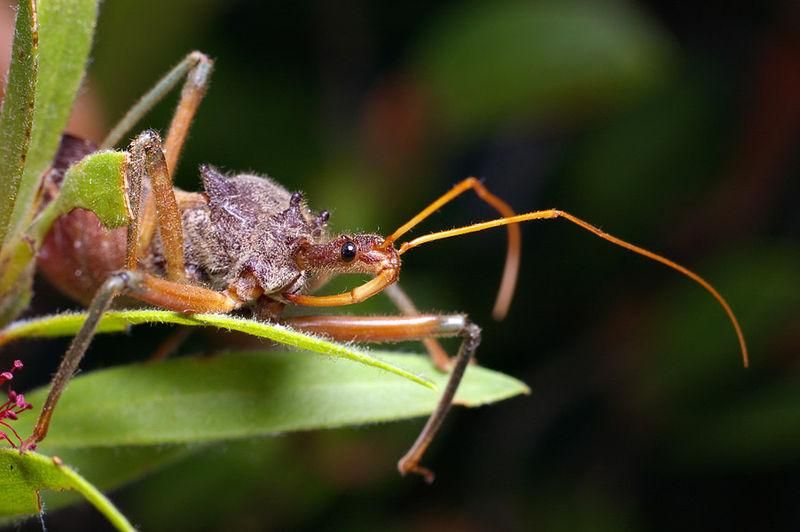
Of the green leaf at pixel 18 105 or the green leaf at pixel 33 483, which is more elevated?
the green leaf at pixel 18 105

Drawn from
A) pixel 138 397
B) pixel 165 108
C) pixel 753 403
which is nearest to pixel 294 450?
pixel 165 108

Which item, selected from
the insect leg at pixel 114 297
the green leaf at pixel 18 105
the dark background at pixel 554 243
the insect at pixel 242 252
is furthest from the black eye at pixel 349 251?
the dark background at pixel 554 243

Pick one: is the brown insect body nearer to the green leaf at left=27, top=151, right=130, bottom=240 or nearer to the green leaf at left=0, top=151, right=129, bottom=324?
the green leaf at left=0, top=151, right=129, bottom=324

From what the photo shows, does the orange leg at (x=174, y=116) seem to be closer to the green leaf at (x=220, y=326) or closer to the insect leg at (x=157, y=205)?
the insect leg at (x=157, y=205)

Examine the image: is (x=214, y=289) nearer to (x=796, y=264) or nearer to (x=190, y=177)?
(x=190, y=177)

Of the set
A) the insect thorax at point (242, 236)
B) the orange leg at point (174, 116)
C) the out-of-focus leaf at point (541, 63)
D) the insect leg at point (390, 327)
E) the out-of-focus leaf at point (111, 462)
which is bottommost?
the out-of-focus leaf at point (111, 462)

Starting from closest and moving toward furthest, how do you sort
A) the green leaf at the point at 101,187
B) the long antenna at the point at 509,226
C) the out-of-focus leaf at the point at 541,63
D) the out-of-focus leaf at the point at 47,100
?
the green leaf at the point at 101,187
the out-of-focus leaf at the point at 47,100
the long antenna at the point at 509,226
the out-of-focus leaf at the point at 541,63
